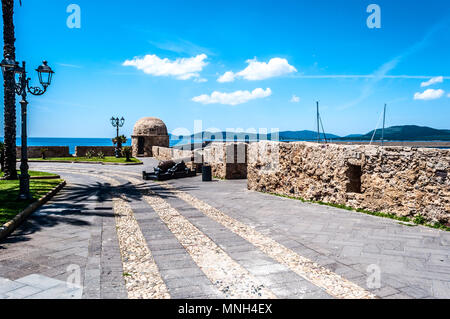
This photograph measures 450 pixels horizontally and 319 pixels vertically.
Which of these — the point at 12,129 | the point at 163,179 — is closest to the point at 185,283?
the point at 163,179

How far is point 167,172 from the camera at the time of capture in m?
15.5

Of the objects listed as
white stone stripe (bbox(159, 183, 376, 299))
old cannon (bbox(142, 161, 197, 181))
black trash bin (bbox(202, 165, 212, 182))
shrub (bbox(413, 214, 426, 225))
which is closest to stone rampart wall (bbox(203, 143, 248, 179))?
black trash bin (bbox(202, 165, 212, 182))

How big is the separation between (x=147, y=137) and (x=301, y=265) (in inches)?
1374

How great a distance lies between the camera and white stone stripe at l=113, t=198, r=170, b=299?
140 inches

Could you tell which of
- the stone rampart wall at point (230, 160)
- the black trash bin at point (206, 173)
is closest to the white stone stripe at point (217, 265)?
the black trash bin at point (206, 173)

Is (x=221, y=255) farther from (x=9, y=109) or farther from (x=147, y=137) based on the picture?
(x=147, y=137)

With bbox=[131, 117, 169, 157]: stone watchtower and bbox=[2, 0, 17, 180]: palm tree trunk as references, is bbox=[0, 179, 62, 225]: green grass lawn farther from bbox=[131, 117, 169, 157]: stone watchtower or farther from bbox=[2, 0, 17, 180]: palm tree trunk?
bbox=[131, 117, 169, 157]: stone watchtower

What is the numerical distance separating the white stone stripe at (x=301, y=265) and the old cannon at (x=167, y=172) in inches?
329

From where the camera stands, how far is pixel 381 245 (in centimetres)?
522

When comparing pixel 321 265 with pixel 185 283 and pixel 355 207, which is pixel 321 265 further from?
pixel 355 207

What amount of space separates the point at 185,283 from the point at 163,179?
1155 centimetres

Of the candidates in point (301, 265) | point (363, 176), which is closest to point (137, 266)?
point (301, 265)

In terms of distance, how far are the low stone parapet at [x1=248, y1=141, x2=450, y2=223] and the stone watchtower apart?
28096mm
